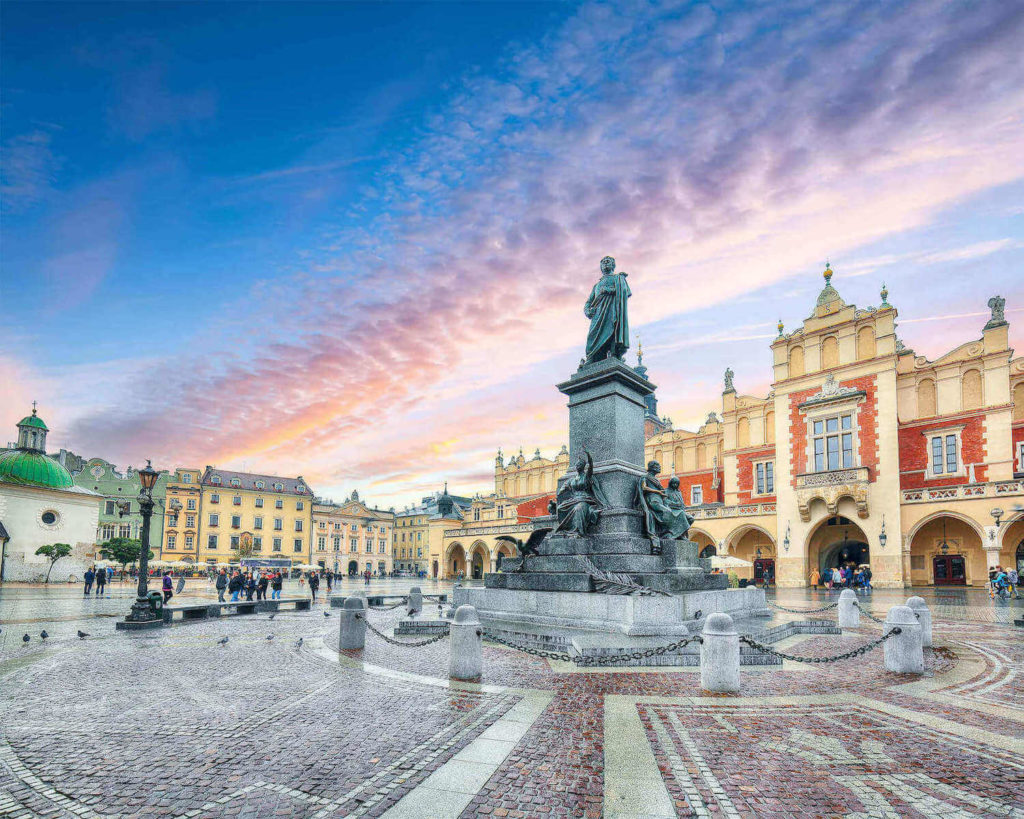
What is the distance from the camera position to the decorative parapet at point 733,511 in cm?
3931

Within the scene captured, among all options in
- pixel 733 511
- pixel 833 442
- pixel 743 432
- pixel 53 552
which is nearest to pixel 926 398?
pixel 833 442

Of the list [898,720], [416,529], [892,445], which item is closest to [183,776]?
[898,720]

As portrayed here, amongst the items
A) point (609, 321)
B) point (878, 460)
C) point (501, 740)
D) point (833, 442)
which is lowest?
point (501, 740)

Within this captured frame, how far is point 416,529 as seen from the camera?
98.3 meters

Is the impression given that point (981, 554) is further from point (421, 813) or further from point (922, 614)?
point (421, 813)

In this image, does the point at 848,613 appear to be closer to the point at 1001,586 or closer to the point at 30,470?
the point at 1001,586

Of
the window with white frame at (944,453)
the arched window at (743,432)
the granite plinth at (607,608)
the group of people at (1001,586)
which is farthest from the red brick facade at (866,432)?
the granite plinth at (607,608)

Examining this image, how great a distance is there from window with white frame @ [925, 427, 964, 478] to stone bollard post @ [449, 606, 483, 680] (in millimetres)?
35303

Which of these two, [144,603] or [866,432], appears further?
[866,432]

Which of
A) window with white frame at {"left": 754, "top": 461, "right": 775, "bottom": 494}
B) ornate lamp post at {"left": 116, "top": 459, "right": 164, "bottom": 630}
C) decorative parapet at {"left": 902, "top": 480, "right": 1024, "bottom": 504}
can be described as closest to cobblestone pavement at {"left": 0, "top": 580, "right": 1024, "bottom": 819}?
ornate lamp post at {"left": 116, "top": 459, "right": 164, "bottom": 630}

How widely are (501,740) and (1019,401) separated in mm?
39369

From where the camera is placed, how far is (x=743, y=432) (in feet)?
141

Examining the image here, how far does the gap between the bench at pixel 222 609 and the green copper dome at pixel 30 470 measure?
3438 cm

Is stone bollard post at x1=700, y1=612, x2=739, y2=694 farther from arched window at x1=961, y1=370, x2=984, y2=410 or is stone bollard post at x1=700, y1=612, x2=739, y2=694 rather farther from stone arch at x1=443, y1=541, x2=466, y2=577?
stone arch at x1=443, y1=541, x2=466, y2=577
